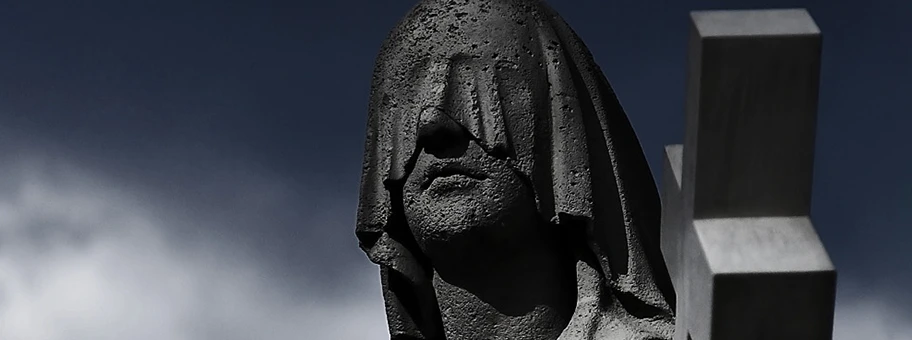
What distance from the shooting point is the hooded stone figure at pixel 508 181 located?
6496 millimetres

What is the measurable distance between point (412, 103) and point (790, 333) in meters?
0.95

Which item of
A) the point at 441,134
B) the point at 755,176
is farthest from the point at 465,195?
the point at 755,176

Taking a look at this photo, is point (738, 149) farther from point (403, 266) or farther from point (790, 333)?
point (403, 266)

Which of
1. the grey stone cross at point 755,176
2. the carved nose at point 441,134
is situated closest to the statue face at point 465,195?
the carved nose at point 441,134

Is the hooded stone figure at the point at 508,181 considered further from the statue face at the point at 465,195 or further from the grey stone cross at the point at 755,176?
the grey stone cross at the point at 755,176

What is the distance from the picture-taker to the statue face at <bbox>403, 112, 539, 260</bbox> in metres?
6.48

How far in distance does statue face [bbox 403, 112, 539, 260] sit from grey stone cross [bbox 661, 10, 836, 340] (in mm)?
375

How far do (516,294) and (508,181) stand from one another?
273mm

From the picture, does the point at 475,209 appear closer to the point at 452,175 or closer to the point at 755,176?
the point at 452,175

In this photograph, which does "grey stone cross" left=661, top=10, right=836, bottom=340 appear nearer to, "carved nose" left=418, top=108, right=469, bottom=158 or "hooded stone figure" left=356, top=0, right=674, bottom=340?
"hooded stone figure" left=356, top=0, right=674, bottom=340

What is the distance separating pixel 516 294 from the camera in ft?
21.7

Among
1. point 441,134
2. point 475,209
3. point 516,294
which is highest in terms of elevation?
point 441,134

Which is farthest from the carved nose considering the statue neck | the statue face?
the statue neck

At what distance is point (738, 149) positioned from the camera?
637 cm
